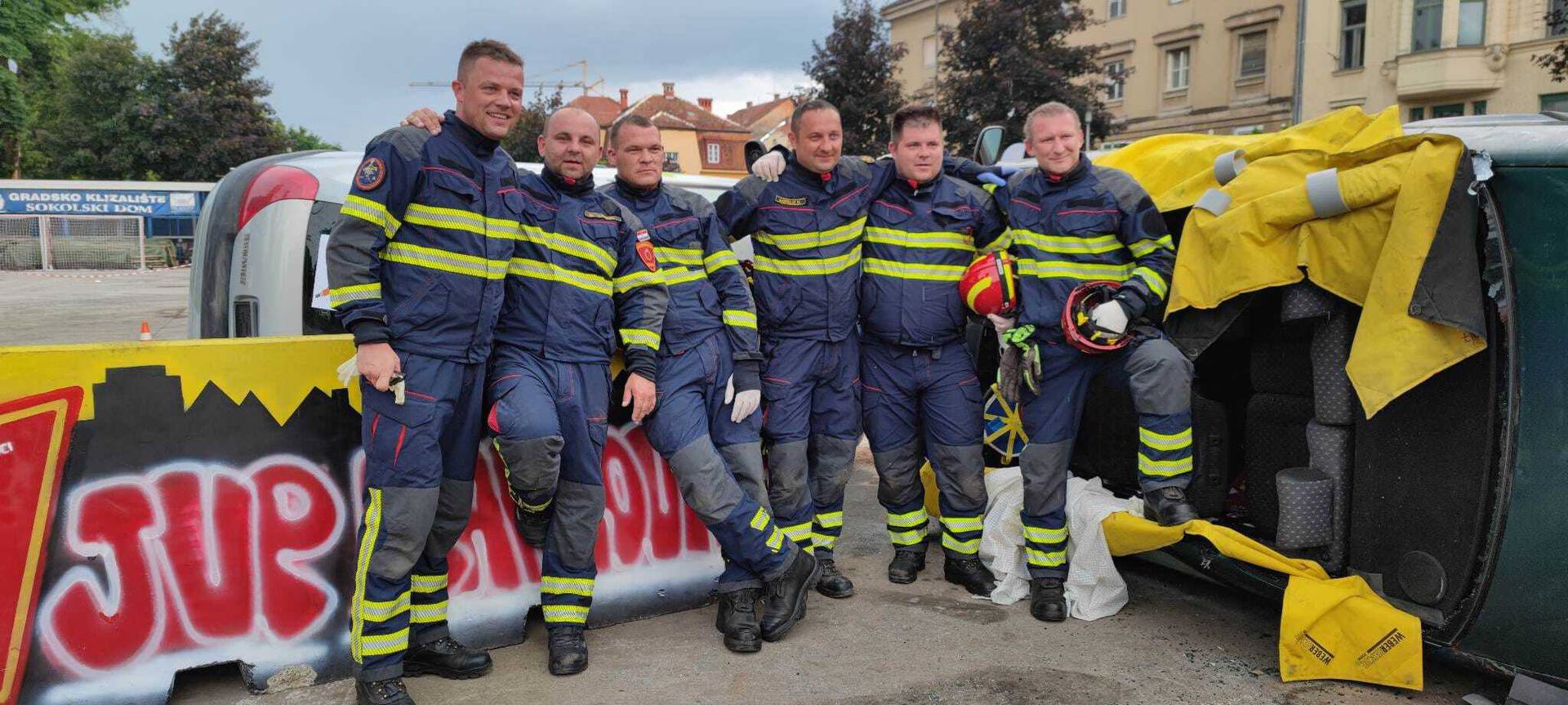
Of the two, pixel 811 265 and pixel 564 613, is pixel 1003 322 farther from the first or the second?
pixel 564 613

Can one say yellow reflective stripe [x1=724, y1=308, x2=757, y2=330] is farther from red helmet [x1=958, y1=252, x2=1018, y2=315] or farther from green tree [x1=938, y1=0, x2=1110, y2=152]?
green tree [x1=938, y1=0, x2=1110, y2=152]

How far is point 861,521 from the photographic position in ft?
18.2

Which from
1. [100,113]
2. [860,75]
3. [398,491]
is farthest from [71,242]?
[398,491]

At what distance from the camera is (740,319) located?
409cm

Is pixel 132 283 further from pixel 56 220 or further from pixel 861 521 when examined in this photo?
pixel 861 521

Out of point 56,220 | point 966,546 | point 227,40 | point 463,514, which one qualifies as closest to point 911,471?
point 966,546

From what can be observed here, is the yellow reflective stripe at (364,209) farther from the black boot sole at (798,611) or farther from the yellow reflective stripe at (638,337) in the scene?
the black boot sole at (798,611)

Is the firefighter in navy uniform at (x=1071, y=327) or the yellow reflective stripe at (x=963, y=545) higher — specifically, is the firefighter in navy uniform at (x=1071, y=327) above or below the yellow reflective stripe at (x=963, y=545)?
above

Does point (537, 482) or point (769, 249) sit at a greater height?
point (769, 249)

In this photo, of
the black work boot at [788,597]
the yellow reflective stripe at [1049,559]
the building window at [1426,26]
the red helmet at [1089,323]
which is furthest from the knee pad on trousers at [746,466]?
the building window at [1426,26]

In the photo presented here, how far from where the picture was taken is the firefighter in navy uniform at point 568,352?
11.5 ft

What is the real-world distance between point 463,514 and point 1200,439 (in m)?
2.65

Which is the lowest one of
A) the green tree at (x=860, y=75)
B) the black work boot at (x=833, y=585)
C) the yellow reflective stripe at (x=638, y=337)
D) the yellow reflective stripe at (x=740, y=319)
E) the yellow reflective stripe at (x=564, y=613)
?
the black work boot at (x=833, y=585)

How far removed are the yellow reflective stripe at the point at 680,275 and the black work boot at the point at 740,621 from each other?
46.4 inches
